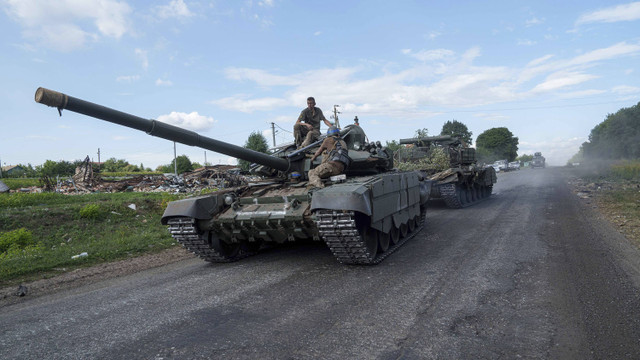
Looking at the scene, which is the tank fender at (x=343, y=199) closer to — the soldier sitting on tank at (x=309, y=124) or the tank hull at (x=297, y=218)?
the tank hull at (x=297, y=218)

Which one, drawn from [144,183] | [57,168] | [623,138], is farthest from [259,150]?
[623,138]

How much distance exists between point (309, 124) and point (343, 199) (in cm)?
375

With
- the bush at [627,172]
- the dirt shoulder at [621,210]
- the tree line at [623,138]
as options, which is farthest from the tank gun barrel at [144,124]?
the tree line at [623,138]

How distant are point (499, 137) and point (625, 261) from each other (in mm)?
80662

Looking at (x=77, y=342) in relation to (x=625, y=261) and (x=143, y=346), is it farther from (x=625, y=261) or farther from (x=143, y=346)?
(x=625, y=261)

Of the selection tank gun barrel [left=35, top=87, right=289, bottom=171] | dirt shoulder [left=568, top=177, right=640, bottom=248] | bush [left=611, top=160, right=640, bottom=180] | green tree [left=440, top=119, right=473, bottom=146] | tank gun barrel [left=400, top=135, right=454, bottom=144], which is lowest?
dirt shoulder [left=568, top=177, right=640, bottom=248]

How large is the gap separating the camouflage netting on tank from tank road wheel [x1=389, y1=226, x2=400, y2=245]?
7847 mm

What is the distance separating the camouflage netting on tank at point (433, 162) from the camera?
627 inches

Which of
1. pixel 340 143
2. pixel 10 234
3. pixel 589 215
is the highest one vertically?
pixel 340 143

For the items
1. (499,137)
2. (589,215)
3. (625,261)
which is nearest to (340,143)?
(625,261)

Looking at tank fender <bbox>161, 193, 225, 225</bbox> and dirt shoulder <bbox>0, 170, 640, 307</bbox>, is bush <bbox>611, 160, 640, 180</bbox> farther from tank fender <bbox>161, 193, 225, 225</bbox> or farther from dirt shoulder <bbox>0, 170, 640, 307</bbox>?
tank fender <bbox>161, 193, 225, 225</bbox>

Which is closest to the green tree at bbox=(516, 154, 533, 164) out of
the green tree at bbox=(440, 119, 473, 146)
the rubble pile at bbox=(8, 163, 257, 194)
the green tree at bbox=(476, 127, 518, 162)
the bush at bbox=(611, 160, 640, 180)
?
the green tree at bbox=(476, 127, 518, 162)

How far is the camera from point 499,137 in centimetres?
8069

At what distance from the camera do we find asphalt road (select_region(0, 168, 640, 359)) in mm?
3646
